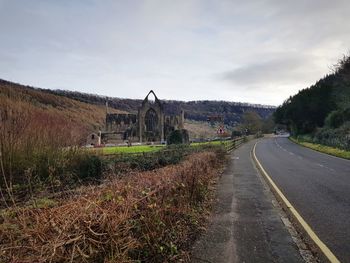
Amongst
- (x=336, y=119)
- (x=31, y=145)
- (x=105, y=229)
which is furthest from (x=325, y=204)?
(x=336, y=119)

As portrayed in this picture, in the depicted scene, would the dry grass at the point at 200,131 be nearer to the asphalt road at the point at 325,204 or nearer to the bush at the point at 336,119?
the bush at the point at 336,119

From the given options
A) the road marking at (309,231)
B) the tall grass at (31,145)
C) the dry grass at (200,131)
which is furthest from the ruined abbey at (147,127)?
the road marking at (309,231)

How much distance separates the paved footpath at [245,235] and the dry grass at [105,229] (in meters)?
0.46

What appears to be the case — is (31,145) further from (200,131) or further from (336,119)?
(200,131)

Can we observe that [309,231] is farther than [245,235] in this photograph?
Yes

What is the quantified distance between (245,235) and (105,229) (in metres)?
3.50

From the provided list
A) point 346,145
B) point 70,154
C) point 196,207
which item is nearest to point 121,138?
point 346,145

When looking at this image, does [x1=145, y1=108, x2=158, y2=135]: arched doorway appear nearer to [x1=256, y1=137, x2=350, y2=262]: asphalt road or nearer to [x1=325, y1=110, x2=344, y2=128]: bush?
[x1=325, y1=110, x2=344, y2=128]: bush

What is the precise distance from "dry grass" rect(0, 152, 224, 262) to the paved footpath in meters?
0.46

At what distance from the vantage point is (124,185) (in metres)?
6.46

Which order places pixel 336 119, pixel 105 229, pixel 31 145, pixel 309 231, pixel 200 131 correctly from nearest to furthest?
1. pixel 105 229
2. pixel 309 231
3. pixel 31 145
4. pixel 336 119
5. pixel 200 131

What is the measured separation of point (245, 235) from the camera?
6.99 meters

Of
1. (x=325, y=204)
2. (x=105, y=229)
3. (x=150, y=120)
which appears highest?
(x=150, y=120)

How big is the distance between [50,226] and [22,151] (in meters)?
9.72
